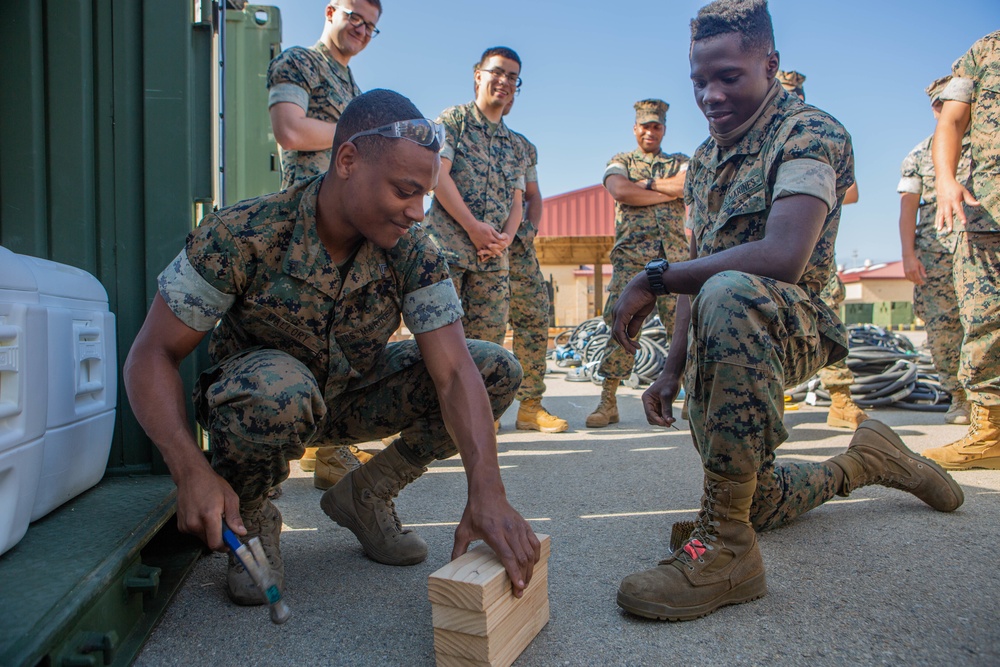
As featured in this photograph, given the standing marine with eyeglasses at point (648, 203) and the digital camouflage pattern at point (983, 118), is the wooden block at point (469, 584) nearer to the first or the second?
the digital camouflage pattern at point (983, 118)

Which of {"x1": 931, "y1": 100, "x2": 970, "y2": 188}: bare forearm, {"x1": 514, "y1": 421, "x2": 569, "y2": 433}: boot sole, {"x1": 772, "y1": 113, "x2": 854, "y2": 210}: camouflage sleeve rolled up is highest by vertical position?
{"x1": 931, "y1": 100, "x2": 970, "y2": 188}: bare forearm

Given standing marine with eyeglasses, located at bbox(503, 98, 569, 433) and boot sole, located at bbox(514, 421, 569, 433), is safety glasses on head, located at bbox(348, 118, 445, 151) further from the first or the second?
boot sole, located at bbox(514, 421, 569, 433)

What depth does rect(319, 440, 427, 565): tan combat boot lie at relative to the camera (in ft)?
6.82

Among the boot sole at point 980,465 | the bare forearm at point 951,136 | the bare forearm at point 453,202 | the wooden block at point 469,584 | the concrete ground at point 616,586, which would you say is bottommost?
the concrete ground at point 616,586

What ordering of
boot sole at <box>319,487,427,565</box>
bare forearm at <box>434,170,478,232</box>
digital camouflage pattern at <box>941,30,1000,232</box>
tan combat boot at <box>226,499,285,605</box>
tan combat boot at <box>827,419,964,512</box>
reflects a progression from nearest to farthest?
1. tan combat boot at <box>226,499,285,605</box>
2. boot sole at <box>319,487,427,565</box>
3. tan combat boot at <box>827,419,964,512</box>
4. digital camouflage pattern at <box>941,30,1000,232</box>
5. bare forearm at <box>434,170,478,232</box>

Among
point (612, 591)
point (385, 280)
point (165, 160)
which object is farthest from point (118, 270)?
point (612, 591)

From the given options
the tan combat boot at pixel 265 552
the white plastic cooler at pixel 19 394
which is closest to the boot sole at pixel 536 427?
the tan combat boot at pixel 265 552

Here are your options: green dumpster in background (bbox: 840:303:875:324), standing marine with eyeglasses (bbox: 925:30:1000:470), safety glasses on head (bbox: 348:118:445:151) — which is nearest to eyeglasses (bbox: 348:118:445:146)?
safety glasses on head (bbox: 348:118:445:151)

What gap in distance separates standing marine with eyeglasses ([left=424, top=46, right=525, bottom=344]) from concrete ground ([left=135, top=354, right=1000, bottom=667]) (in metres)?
1.27

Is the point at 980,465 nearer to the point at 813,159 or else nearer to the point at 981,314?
the point at 981,314

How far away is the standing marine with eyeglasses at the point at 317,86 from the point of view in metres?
3.05

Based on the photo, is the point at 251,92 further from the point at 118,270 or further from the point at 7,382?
the point at 7,382

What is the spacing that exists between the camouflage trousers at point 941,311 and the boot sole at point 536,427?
8.09 feet

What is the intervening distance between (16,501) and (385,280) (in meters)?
0.99
